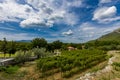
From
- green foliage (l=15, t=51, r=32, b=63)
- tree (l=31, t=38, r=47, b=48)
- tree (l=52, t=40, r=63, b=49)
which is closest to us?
green foliage (l=15, t=51, r=32, b=63)

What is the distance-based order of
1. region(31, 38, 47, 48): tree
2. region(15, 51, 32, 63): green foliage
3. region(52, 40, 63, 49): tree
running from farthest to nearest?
1. region(52, 40, 63, 49): tree
2. region(31, 38, 47, 48): tree
3. region(15, 51, 32, 63): green foliage

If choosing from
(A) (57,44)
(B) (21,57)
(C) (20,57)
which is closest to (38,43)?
(A) (57,44)

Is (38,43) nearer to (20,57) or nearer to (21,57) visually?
(21,57)

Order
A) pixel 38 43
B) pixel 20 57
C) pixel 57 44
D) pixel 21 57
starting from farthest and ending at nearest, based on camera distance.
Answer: pixel 57 44 < pixel 38 43 < pixel 21 57 < pixel 20 57

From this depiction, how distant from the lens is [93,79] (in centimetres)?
1755

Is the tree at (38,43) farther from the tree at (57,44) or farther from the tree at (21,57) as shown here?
the tree at (21,57)

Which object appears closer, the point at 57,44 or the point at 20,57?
the point at 20,57

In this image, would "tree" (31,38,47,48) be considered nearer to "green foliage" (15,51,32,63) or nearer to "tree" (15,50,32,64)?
"tree" (15,50,32,64)

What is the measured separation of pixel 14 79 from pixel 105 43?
92551 millimetres

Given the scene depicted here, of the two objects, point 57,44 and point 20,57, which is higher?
point 57,44

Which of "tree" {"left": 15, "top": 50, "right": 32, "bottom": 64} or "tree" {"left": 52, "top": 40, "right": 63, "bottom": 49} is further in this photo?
"tree" {"left": 52, "top": 40, "right": 63, "bottom": 49}

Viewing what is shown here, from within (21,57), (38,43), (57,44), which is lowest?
(21,57)

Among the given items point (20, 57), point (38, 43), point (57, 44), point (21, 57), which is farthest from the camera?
point (57, 44)

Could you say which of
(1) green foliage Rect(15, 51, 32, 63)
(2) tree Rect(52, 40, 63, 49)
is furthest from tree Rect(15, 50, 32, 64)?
(2) tree Rect(52, 40, 63, 49)
